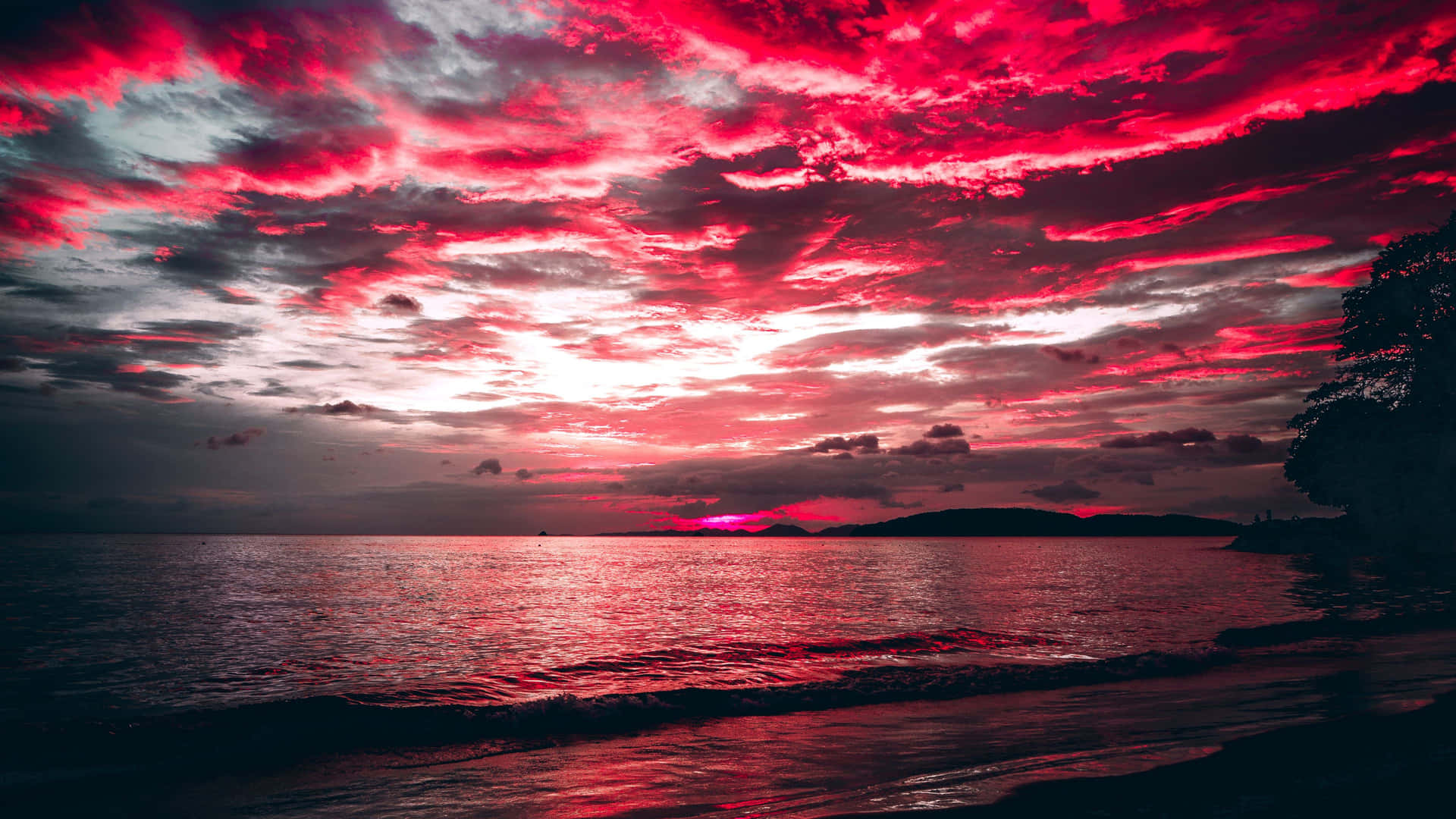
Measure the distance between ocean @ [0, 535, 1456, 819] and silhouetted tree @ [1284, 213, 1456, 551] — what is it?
27277 mm

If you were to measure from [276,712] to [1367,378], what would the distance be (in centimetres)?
8601

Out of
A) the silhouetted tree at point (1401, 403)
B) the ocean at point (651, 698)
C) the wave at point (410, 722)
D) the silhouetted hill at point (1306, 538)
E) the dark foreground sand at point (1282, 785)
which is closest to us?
the dark foreground sand at point (1282, 785)

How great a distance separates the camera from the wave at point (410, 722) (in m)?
15.1

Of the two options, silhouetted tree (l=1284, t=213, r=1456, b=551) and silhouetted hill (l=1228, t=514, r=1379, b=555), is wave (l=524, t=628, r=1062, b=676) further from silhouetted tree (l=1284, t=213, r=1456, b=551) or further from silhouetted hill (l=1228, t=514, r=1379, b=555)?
silhouetted hill (l=1228, t=514, r=1379, b=555)

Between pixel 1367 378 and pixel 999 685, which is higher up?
pixel 1367 378

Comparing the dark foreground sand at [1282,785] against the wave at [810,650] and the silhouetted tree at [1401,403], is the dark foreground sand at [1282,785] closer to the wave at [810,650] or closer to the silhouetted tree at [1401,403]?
the wave at [810,650]

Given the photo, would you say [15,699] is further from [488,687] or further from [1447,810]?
[1447,810]

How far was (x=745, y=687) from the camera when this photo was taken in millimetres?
20625

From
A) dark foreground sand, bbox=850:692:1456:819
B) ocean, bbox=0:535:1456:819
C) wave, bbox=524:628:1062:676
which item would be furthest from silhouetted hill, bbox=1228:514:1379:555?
dark foreground sand, bbox=850:692:1456:819

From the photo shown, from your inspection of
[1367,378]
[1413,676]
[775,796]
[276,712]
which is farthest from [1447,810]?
[1367,378]

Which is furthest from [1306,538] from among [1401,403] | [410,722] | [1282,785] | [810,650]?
[410,722]

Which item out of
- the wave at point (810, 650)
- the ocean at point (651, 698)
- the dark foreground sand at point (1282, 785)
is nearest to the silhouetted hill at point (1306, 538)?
the ocean at point (651, 698)

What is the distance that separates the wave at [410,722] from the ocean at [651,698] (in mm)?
98

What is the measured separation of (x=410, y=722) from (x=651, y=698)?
6.21 metres
